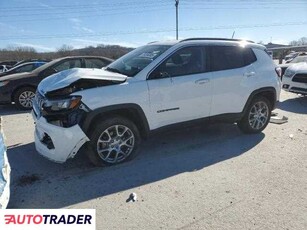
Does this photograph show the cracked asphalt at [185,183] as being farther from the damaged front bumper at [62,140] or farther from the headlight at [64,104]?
the headlight at [64,104]

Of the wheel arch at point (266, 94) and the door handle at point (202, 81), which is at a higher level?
the door handle at point (202, 81)

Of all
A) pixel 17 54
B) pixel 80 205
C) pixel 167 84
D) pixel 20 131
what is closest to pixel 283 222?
pixel 80 205

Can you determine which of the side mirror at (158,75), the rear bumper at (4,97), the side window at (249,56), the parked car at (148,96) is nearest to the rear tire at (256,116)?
the parked car at (148,96)

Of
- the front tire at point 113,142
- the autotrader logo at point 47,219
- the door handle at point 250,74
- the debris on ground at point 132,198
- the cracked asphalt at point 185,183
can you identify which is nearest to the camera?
the autotrader logo at point 47,219

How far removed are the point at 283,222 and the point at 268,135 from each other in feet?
10.4

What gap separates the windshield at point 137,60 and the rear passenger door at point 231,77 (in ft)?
3.22

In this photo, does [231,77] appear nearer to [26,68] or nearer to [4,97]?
[4,97]

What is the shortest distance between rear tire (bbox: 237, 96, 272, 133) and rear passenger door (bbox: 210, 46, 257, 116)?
290 mm

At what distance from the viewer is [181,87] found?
487cm

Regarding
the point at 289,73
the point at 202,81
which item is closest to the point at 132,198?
the point at 202,81

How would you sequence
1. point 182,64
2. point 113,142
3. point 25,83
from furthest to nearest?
point 25,83 → point 182,64 → point 113,142

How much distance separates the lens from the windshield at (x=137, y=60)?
15.8 ft

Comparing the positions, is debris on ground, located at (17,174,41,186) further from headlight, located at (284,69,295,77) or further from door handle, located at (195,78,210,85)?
headlight, located at (284,69,295,77)

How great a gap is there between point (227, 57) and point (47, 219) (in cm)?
400
